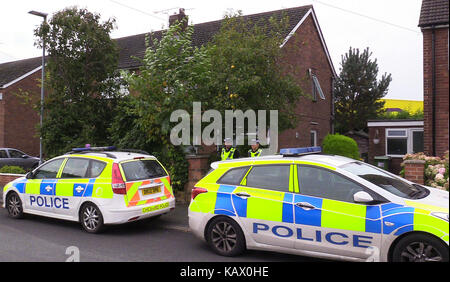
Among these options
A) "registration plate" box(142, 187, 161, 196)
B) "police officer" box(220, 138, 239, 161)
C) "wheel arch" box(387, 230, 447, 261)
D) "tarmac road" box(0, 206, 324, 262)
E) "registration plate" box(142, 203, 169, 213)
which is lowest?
"tarmac road" box(0, 206, 324, 262)

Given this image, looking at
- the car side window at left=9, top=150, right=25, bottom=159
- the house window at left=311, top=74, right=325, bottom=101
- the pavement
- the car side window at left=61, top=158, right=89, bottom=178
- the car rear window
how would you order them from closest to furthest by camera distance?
the car rear window, the car side window at left=61, top=158, right=89, bottom=178, the pavement, the car side window at left=9, top=150, right=25, bottom=159, the house window at left=311, top=74, right=325, bottom=101

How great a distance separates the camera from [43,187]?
26.6 feet

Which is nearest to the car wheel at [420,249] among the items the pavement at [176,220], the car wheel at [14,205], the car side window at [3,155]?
the pavement at [176,220]

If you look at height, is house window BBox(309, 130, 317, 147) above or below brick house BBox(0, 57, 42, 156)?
below

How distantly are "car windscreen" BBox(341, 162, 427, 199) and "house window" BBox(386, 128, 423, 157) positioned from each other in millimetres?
14146

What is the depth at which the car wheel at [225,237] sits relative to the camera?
568 cm

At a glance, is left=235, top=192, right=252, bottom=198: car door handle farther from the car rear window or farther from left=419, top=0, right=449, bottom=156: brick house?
left=419, top=0, right=449, bottom=156: brick house

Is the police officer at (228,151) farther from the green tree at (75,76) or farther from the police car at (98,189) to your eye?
the green tree at (75,76)

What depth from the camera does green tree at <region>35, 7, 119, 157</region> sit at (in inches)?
500

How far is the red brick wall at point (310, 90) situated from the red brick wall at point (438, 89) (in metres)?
5.83

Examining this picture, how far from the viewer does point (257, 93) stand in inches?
378

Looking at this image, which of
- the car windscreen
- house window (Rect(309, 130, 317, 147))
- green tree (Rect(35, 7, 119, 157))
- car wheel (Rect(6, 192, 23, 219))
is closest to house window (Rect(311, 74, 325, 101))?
house window (Rect(309, 130, 317, 147))

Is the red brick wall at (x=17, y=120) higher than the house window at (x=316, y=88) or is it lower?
lower
